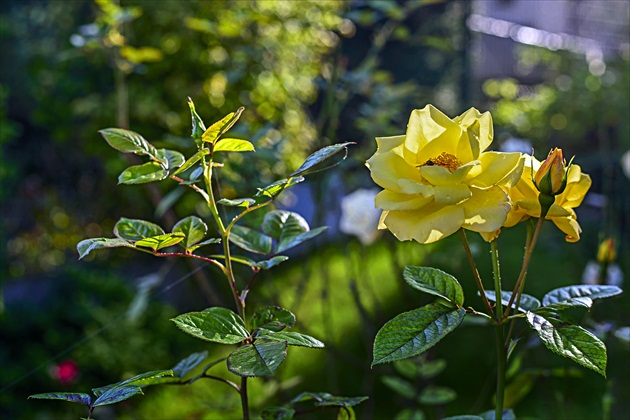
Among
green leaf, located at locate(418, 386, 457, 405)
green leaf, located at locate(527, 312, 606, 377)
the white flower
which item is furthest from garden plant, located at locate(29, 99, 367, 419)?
the white flower

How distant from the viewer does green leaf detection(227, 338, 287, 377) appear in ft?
1.38

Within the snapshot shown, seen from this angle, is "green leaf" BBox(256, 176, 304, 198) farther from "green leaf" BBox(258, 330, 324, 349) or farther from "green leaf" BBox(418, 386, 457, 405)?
"green leaf" BBox(418, 386, 457, 405)

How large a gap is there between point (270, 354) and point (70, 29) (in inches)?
119

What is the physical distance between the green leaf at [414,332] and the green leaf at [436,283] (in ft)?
0.04

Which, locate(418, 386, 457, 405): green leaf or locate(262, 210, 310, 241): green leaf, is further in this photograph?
locate(418, 386, 457, 405): green leaf

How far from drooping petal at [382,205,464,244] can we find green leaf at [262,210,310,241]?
0.55 feet

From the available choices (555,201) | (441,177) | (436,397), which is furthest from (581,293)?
(436,397)

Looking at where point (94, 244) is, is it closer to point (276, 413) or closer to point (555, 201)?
point (276, 413)

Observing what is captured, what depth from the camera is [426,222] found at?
45 cm

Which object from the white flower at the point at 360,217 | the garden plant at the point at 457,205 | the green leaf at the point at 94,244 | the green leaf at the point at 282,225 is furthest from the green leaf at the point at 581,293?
the white flower at the point at 360,217

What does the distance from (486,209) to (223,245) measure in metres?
0.20

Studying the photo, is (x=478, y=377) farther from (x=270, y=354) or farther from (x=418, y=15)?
(x=418, y=15)

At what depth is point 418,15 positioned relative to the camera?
432cm

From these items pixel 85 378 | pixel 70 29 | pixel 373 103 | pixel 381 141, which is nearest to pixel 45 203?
pixel 70 29
